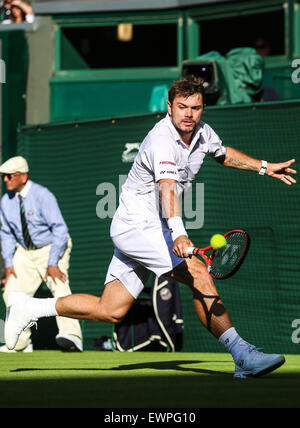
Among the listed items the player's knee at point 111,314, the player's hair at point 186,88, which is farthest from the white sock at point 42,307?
the player's hair at point 186,88

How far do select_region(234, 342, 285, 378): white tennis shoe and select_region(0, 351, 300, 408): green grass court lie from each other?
2.9 inches

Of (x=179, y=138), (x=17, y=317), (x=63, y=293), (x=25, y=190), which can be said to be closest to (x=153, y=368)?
(x=17, y=317)

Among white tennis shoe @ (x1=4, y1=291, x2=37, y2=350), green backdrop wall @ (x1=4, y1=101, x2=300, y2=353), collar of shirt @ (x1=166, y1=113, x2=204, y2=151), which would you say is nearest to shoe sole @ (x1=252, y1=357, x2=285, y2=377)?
collar of shirt @ (x1=166, y1=113, x2=204, y2=151)

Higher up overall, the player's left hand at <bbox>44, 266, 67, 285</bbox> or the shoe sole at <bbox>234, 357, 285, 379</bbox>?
the player's left hand at <bbox>44, 266, 67, 285</bbox>

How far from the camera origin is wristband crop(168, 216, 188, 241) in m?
6.57

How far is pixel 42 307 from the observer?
299 inches

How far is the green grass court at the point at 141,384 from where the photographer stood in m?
5.58

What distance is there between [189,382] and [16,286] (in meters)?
4.64

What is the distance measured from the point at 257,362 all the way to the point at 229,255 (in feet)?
2.39

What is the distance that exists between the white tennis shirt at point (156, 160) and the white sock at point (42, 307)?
817 mm

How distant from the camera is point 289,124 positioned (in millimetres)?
10109

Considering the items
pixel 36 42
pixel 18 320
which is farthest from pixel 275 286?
pixel 36 42

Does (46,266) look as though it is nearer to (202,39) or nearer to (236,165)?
(236,165)

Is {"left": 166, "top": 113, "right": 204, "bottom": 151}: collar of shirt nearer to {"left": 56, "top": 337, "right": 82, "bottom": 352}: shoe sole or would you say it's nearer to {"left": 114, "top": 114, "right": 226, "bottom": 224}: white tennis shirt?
{"left": 114, "top": 114, "right": 226, "bottom": 224}: white tennis shirt
